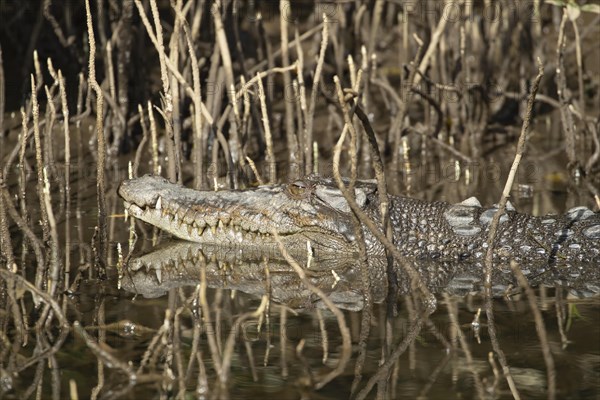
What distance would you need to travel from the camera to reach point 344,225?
607 centimetres

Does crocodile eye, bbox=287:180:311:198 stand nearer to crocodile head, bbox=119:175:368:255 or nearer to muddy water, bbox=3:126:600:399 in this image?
crocodile head, bbox=119:175:368:255

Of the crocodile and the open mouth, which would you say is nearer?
the crocodile

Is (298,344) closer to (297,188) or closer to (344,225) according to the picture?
(344,225)

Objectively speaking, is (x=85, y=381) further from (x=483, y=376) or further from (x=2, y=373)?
(x=483, y=376)

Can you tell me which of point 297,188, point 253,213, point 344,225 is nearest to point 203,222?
point 253,213

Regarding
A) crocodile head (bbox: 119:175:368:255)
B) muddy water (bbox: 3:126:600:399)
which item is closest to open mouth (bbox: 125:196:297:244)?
crocodile head (bbox: 119:175:368:255)

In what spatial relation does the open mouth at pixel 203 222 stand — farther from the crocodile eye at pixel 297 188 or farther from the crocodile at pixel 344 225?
the crocodile eye at pixel 297 188

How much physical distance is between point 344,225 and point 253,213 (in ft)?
1.72

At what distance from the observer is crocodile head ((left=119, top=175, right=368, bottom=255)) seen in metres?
6.09

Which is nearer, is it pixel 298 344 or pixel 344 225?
pixel 298 344

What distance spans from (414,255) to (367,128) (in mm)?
1815

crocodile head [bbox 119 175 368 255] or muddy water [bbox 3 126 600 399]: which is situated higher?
crocodile head [bbox 119 175 368 255]

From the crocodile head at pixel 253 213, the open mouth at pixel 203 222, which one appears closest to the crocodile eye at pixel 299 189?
the crocodile head at pixel 253 213

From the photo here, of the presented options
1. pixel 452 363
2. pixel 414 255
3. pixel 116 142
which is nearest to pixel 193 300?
pixel 452 363
